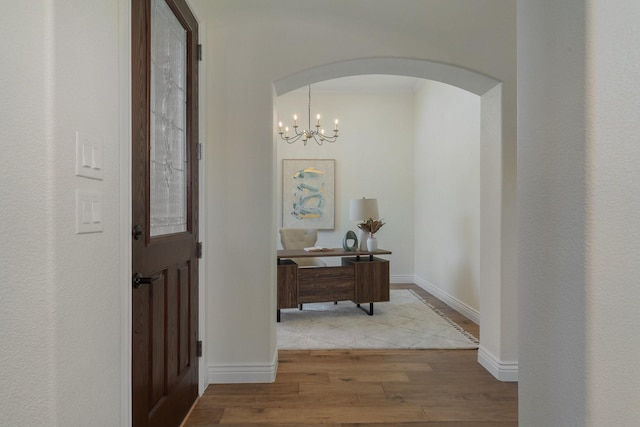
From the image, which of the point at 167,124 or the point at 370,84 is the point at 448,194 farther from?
the point at 167,124

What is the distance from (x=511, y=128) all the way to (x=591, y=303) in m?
2.09

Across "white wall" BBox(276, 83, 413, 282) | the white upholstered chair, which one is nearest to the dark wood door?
the white upholstered chair

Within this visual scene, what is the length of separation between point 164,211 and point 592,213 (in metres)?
1.72

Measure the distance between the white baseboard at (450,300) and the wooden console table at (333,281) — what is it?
0.89 metres

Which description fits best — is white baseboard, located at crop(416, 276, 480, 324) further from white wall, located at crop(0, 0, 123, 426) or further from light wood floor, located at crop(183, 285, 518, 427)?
white wall, located at crop(0, 0, 123, 426)

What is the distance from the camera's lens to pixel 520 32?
3.52 ft

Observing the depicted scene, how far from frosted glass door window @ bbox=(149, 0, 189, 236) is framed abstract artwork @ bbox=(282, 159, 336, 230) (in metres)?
3.62

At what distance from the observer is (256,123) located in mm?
2498

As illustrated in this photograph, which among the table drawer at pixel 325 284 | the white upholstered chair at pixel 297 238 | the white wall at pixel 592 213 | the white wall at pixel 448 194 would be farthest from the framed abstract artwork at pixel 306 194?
the white wall at pixel 592 213

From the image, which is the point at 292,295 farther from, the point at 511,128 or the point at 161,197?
the point at 511,128

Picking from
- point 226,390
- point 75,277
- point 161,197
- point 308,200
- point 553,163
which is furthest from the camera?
point 308,200

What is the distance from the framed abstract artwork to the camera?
5.78 metres

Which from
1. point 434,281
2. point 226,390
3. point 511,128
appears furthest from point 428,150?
point 226,390

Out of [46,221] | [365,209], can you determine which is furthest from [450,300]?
[46,221]
